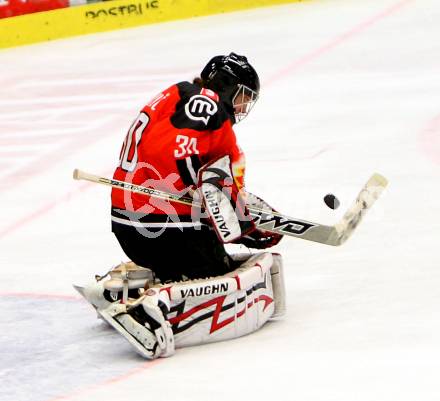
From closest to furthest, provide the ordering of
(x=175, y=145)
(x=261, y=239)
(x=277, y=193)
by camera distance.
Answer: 1. (x=175, y=145)
2. (x=261, y=239)
3. (x=277, y=193)

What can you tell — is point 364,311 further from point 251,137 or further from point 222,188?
point 251,137

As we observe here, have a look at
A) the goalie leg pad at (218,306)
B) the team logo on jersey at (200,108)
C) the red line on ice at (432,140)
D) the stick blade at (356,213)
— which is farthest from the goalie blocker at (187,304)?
the red line on ice at (432,140)

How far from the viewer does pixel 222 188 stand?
576 cm

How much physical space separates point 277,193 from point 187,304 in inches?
130

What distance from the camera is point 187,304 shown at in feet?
19.3

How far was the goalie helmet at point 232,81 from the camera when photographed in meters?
6.07

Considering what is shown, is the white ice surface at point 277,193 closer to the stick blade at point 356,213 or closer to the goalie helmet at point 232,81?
the stick blade at point 356,213

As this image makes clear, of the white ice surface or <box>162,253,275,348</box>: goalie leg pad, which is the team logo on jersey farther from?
the white ice surface

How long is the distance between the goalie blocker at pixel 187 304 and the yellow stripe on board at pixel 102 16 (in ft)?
31.8

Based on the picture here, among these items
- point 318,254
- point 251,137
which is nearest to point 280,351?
point 318,254

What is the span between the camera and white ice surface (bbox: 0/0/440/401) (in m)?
5.37

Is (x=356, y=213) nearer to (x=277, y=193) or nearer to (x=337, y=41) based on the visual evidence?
(x=277, y=193)

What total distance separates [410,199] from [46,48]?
789 centimetres

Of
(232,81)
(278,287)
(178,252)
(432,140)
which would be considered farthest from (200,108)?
(432,140)
